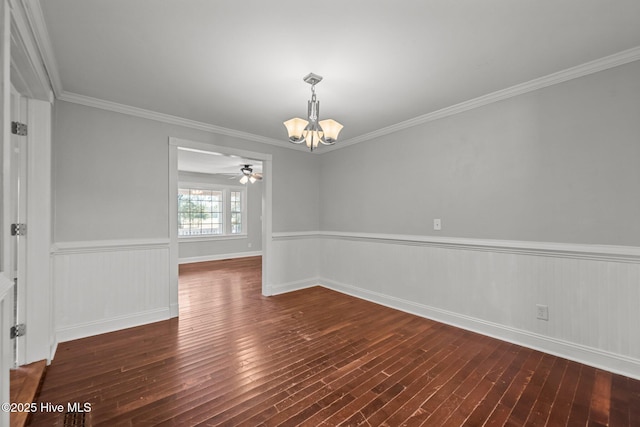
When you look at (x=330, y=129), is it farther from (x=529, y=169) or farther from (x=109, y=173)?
(x=109, y=173)

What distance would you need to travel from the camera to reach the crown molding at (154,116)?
9.32 ft

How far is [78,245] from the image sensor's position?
2854mm

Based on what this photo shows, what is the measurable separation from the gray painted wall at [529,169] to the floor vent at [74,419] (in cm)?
342

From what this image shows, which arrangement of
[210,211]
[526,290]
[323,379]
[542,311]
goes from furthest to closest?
[210,211]
[526,290]
[542,311]
[323,379]

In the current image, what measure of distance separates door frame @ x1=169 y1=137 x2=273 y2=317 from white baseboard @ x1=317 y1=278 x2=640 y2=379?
5.67 ft

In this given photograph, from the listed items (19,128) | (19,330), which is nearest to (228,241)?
(19,330)

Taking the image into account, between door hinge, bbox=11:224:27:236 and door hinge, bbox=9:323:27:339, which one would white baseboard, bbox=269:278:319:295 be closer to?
door hinge, bbox=9:323:27:339

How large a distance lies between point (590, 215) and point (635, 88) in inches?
39.7

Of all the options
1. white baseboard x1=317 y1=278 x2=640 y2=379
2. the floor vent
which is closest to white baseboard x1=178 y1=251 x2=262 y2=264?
white baseboard x1=317 y1=278 x2=640 y2=379

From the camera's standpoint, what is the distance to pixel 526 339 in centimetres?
260

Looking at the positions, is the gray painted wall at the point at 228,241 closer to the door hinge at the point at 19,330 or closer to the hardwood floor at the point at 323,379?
the hardwood floor at the point at 323,379

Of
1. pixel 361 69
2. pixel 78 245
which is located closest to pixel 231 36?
pixel 361 69

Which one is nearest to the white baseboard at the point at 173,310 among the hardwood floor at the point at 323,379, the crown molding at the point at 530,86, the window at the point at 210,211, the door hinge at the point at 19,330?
the hardwood floor at the point at 323,379

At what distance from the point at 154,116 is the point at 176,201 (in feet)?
3.43
